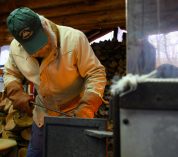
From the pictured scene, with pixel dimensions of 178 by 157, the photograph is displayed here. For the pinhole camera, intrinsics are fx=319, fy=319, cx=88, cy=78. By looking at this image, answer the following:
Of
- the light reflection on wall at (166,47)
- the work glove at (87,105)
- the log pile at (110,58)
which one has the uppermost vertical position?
the log pile at (110,58)

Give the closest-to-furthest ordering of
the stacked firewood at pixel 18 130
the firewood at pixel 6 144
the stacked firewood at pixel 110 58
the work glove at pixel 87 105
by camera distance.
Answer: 1. the work glove at pixel 87 105
2. the firewood at pixel 6 144
3. the stacked firewood at pixel 18 130
4. the stacked firewood at pixel 110 58

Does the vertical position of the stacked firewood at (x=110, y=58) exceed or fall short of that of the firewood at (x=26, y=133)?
it exceeds it

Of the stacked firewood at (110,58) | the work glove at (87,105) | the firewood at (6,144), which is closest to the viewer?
the work glove at (87,105)

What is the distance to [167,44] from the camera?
40.4 inches

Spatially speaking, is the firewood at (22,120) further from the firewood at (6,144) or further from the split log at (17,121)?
A: the firewood at (6,144)

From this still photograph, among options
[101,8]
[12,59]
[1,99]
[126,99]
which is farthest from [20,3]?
[126,99]

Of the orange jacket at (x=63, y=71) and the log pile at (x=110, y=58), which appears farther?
the log pile at (x=110, y=58)

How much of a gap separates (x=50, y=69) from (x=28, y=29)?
0.38 m

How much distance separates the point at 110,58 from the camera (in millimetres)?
5902

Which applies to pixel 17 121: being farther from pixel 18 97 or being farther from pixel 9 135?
pixel 18 97

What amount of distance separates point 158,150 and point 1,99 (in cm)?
515

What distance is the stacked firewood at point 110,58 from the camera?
5699 mm

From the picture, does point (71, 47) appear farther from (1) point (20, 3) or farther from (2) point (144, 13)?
(1) point (20, 3)

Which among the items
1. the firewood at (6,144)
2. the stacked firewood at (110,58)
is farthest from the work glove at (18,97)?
the stacked firewood at (110,58)
